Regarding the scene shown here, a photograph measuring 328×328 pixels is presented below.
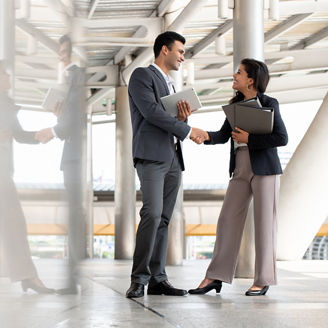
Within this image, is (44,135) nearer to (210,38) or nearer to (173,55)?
(173,55)

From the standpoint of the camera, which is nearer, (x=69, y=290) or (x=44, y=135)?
(x=44, y=135)

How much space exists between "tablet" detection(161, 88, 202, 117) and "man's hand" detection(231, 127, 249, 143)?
0.53 m

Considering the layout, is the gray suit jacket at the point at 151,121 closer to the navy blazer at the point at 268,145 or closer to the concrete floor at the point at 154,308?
the navy blazer at the point at 268,145

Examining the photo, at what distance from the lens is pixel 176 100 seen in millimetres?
5891

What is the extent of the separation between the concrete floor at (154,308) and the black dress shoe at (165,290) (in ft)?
0.32

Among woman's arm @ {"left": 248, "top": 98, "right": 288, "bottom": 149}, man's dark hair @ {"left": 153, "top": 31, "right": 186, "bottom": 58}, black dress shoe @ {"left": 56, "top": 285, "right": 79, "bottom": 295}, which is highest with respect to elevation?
man's dark hair @ {"left": 153, "top": 31, "right": 186, "bottom": 58}

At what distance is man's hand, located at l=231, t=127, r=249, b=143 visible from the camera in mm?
6195

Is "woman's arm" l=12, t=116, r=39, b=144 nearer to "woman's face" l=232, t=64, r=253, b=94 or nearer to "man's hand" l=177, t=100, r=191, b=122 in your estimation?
"man's hand" l=177, t=100, r=191, b=122

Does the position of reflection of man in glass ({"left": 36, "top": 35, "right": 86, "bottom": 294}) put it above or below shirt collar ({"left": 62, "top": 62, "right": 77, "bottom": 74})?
below

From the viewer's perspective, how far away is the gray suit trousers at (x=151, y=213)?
5.75 m

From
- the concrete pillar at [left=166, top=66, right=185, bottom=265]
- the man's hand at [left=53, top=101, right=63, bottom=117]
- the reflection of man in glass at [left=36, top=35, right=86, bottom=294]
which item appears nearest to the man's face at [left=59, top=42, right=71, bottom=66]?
the reflection of man in glass at [left=36, top=35, right=86, bottom=294]

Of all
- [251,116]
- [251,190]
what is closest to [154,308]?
[251,190]

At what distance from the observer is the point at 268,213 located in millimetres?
6316

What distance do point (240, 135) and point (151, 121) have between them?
89cm
